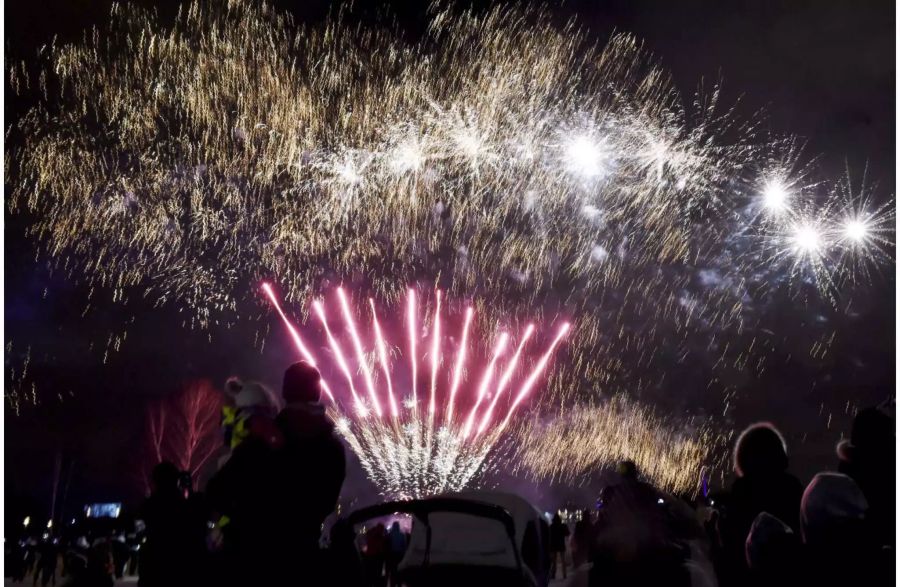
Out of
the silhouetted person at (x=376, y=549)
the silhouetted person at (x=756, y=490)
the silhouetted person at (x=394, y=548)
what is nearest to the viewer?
the silhouetted person at (x=756, y=490)

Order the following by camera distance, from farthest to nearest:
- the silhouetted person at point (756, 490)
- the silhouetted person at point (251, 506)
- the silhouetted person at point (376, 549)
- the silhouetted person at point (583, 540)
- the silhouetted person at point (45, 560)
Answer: the silhouetted person at point (45, 560) < the silhouetted person at point (376, 549) < the silhouetted person at point (583, 540) < the silhouetted person at point (756, 490) < the silhouetted person at point (251, 506)

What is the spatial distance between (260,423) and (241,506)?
1.06ft

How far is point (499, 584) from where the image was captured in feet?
18.3

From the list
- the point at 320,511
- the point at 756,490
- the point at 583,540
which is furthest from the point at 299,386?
the point at 583,540

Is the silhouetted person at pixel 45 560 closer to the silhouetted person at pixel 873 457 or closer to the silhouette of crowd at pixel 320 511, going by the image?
the silhouette of crowd at pixel 320 511

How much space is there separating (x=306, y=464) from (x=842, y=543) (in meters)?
2.10

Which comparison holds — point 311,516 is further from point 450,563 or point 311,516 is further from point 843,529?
point 450,563

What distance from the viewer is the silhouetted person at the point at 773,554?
118 inches

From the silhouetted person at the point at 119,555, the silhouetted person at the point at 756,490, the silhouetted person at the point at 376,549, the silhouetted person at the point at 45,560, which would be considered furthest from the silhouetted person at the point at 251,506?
the silhouetted person at the point at 119,555

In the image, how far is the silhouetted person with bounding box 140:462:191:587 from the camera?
3.47 metres

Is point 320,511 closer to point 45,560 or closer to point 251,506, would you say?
point 251,506

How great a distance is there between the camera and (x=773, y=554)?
10.0ft

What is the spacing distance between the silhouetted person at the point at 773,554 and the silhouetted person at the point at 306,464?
175 cm

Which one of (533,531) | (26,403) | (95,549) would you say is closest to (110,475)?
(26,403)
